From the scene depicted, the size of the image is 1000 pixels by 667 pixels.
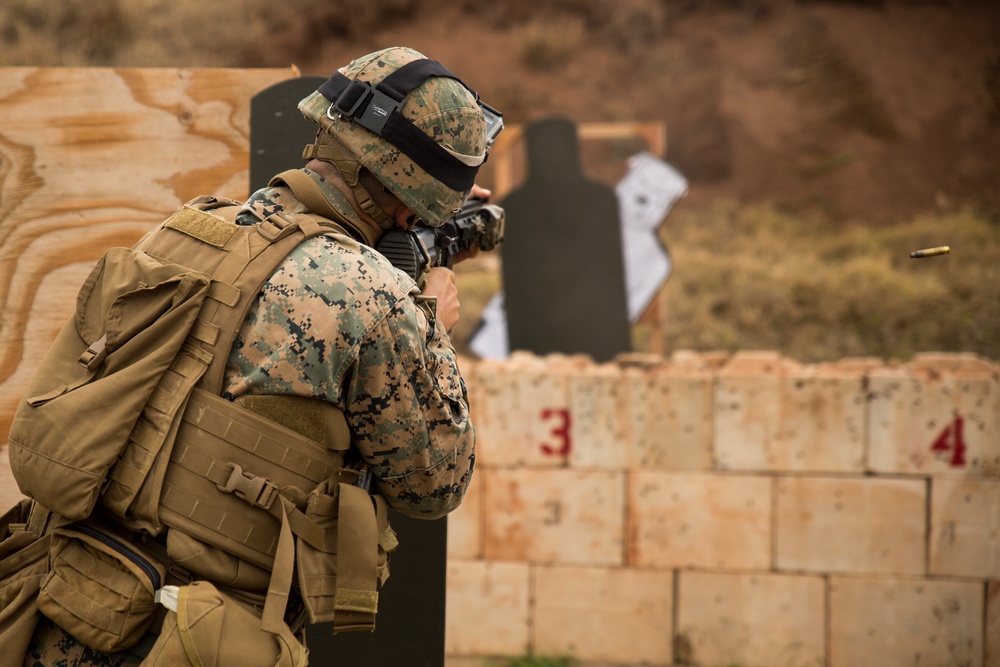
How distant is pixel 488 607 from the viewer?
5.45m

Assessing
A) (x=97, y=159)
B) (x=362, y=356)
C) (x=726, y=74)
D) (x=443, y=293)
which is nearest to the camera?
(x=362, y=356)

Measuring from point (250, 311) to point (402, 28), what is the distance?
19.4 meters

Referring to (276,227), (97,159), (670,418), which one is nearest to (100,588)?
(276,227)

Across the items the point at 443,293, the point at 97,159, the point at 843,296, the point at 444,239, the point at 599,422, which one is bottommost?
the point at 599,422

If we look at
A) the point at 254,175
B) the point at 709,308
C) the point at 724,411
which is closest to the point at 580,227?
the point at 709,308

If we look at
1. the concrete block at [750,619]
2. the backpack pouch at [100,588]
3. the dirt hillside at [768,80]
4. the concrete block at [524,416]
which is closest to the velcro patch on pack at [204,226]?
the backpack pouch at [100,588]

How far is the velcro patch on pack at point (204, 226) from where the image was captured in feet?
6.07

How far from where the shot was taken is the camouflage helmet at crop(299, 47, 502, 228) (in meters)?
1.96

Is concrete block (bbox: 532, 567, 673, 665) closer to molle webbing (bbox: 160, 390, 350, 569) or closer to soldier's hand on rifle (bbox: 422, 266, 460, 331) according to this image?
soldier's hand on rifle (bbox: 422, 266, 460, 331)

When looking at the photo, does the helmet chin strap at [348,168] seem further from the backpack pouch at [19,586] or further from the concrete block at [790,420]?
the concrete block at [790,420]

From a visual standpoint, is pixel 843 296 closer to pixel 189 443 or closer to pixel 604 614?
pixel 604 614

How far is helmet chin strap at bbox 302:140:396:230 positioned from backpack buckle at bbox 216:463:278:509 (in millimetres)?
592

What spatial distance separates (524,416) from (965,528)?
7.64 feet

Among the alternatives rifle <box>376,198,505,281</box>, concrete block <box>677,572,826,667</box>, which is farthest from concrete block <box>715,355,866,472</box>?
rifle <box>376,198,505,281</box>
